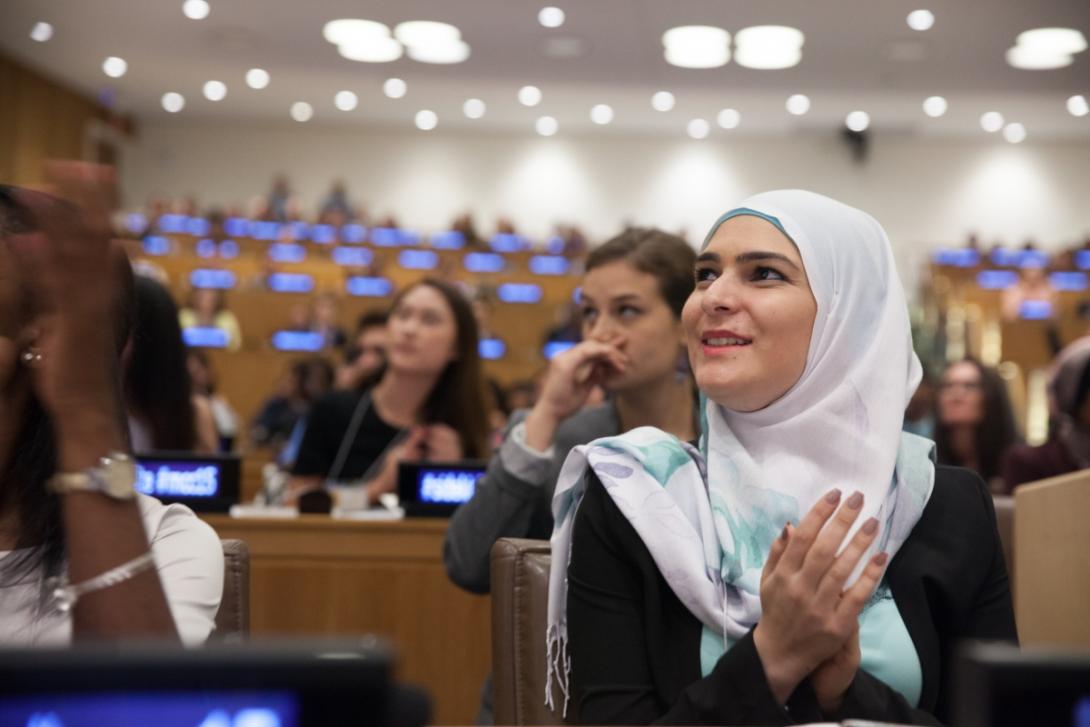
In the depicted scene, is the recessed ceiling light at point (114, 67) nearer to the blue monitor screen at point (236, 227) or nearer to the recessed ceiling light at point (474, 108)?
the blue monitor screen at point (236, 227)

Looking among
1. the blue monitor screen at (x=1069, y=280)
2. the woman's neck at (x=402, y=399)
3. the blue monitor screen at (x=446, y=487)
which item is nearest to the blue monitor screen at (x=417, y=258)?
the blue monitor screen at (x=1069, y=280)

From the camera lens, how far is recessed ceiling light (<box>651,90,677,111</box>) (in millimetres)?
15820

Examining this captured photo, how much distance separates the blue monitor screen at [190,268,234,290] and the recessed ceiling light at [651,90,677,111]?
608 centimetres

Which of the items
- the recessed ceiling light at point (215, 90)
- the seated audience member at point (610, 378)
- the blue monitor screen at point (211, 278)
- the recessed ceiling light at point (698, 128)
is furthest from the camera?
the recessed ceiling light at point (698, 128)

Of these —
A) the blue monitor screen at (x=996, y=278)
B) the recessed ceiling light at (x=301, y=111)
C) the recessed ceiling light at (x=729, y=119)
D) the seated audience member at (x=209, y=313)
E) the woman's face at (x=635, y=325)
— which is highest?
the recessed ceiling light at (x=301, y=111)

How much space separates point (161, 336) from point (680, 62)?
1168 cm

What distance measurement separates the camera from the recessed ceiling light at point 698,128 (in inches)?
705

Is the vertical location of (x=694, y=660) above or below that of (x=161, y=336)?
below

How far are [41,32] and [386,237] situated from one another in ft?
15.7

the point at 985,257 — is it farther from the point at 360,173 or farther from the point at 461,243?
the point at 360,173

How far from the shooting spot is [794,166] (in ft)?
→ 61.3

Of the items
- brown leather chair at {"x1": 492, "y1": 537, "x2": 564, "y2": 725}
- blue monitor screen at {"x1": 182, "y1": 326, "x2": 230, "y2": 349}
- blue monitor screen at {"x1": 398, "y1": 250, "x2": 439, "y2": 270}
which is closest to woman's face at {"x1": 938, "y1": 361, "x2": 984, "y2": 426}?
brown leather chair at {"x1": 492, "y1": 537, "x2": 564, "y2": 725}

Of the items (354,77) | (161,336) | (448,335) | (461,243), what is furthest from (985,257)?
(161,336)

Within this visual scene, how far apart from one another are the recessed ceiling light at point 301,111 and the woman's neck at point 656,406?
1575 cm
